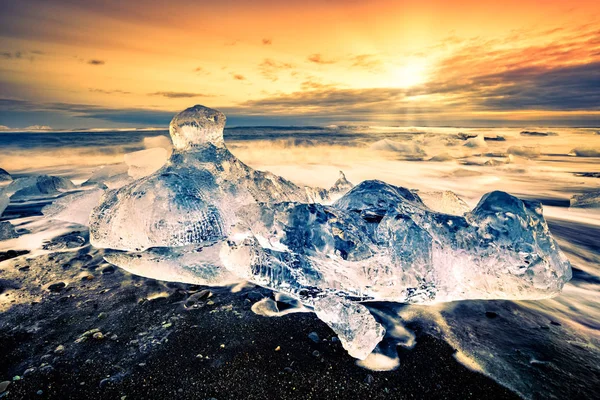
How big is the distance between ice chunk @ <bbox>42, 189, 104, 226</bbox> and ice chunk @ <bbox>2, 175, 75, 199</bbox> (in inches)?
62.7

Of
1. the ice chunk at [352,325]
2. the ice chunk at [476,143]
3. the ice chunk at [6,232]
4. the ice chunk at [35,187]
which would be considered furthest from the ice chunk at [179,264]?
the ice chunk at [476,143]

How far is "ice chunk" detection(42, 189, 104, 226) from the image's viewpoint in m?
4.61

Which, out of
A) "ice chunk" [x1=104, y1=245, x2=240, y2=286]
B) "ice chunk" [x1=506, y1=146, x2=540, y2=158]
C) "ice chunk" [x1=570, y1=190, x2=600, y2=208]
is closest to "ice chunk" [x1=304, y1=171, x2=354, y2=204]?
"ice chunk" [x1=104, y1=245, x2=240, y2=286]

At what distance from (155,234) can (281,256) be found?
56.4 inches

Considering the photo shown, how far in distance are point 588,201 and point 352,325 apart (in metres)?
5.94

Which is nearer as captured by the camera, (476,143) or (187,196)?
(187,196)

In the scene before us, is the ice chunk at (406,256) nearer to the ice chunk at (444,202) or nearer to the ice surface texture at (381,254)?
the ice surface texture at (381,254)

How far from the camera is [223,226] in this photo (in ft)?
11.7

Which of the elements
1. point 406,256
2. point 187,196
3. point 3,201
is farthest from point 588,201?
point 3,201

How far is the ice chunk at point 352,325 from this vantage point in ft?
6.53

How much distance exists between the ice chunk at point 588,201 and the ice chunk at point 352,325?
567 centimetres

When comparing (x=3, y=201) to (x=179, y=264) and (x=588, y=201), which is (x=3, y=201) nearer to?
(x=179, y=264)

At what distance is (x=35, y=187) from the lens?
627cm

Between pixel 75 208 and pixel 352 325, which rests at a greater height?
pixel 75 208
